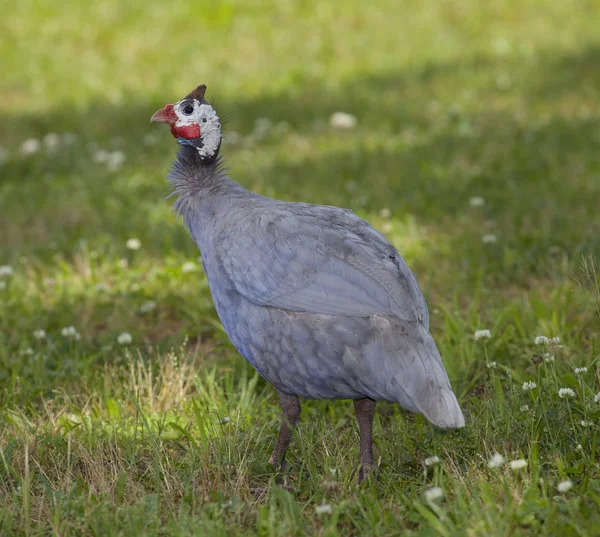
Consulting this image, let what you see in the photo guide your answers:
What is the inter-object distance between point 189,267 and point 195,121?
179cm

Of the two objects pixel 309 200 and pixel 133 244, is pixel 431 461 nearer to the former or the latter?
pixel 133 244

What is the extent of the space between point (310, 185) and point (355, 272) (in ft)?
11.5

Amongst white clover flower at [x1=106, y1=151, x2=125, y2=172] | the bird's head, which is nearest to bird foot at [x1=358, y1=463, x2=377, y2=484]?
the bird's head

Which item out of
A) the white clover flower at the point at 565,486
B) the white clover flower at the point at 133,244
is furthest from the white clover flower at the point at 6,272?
the white clover flower at the point at 565,486

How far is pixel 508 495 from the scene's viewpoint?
2.84 metres

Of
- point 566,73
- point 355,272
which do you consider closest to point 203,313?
point 355,272

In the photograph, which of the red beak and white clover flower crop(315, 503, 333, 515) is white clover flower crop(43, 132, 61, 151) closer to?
the red beak

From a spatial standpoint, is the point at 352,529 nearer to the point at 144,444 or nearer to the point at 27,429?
the point at 144,444

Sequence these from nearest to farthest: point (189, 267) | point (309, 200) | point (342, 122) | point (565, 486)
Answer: point (565, 486) < point (189, 267) < point (309, 200) < point (342, 122)

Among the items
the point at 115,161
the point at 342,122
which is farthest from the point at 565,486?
the point at 342,122

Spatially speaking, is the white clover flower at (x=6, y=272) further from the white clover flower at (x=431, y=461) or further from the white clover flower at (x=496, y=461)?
the white clover flower at (x=496, y=461)

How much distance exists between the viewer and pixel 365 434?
3.32 m

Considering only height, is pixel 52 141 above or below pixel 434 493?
below

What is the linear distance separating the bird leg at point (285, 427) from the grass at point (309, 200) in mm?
69
